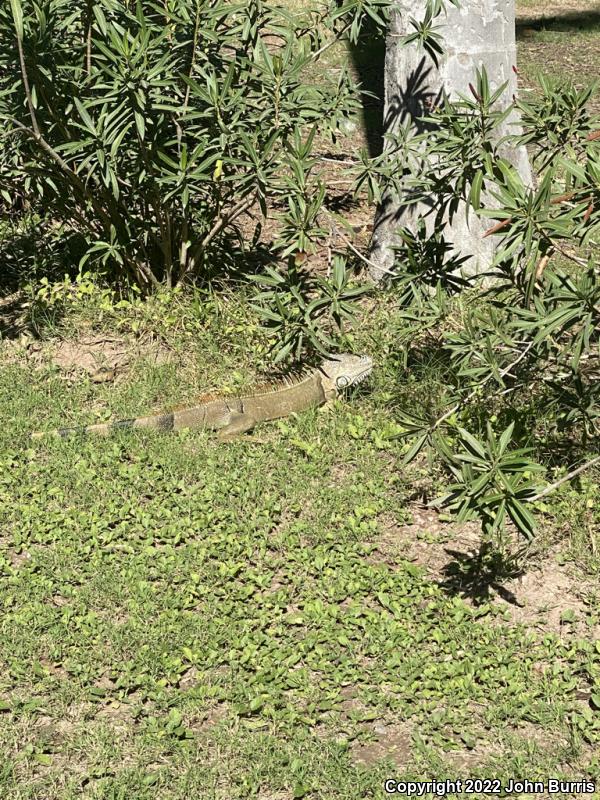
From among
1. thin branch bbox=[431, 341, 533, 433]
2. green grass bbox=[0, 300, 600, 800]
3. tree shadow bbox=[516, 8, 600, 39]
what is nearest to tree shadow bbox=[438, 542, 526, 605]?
green grass bbox=[0, 300, 600, 800]

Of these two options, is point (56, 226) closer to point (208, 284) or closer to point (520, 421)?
point (208, 284)

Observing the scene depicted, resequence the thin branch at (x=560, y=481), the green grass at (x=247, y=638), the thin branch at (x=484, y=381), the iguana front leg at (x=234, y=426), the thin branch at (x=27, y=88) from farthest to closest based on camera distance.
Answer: the iguana front leg at (x=234, y=426) < the thin branch at (x=27, y=88) < the thin branch at (x=484, y=381) < the thin branch at (x=560, y=481) < the green grass at (x=247, y=638)

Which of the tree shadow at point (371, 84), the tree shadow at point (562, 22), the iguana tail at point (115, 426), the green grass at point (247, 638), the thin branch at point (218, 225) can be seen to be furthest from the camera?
the tree shadow at point (562, 22)

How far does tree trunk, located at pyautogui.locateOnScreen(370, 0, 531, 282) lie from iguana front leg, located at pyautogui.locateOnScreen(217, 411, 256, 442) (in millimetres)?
1608

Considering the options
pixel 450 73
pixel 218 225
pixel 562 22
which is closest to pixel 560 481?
pixel 218 225

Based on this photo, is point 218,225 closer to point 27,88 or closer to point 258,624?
point 27,88

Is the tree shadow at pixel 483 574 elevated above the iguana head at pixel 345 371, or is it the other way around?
the iguana head at pixel 345 371

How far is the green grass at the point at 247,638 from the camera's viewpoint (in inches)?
155

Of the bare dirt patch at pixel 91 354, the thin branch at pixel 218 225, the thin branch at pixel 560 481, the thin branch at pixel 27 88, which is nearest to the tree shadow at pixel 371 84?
the thin branch at pixel 218 225

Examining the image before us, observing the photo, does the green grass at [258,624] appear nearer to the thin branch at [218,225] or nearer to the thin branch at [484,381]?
the thin branch at [484,381]

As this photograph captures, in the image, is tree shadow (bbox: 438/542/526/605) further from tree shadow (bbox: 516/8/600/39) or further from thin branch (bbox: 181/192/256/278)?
tree shadow (bbox: 516/8/600/39)

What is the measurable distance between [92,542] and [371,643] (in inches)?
59.2

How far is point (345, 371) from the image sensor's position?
6355 mm

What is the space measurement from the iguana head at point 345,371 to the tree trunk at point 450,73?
92 centimetres
